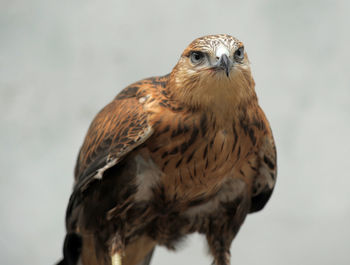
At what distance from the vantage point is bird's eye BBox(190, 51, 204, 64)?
3325 millimetres

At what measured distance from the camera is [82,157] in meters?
3.94

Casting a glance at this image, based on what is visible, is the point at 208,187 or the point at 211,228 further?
the point at 211,228

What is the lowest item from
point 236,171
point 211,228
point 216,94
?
point 211,228

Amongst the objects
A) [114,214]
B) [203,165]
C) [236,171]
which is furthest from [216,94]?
[114,214]

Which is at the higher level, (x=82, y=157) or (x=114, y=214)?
(x=82, y=157)

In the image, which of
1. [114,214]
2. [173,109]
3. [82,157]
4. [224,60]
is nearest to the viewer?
[224,60]

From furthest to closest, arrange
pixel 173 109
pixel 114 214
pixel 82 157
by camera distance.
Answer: pixel 82 157 → pixel 114 214 → pixel 173 109

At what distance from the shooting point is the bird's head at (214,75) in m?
3.24

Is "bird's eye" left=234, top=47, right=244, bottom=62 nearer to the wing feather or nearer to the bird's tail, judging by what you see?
the wing feather

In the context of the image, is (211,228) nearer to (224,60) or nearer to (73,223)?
(73,223)

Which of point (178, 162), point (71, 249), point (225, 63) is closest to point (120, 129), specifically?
point (178, 162)

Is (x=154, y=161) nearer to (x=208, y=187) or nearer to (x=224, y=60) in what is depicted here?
(x=208, y=187)

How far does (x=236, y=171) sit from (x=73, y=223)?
1.04m

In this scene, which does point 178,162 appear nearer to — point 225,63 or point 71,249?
point 225,63
